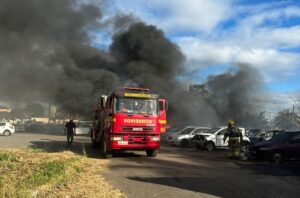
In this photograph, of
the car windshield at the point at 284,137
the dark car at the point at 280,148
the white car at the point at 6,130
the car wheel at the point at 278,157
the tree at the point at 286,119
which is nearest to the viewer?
the dark car at the point at 280,148

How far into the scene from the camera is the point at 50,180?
29.5ft

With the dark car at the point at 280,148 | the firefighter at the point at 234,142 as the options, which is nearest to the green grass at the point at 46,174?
the firefighter at the point at 234,142

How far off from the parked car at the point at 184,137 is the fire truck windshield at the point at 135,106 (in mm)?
10641

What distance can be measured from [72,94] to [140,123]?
2623 centimetres

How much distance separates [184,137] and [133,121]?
37.2 feet

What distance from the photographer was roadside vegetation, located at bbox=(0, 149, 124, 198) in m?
7.95

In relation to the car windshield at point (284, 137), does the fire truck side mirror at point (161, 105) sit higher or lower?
higher

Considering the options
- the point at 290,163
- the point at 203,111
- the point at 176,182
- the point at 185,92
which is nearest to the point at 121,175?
the point at 176,182

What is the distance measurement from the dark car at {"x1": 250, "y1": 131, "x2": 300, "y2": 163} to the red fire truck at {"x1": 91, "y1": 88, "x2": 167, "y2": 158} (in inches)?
175

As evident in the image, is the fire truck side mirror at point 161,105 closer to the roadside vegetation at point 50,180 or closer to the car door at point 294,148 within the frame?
the roadside vegetation at point 50,180

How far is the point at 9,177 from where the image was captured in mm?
9398

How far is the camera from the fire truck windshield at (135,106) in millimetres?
15750

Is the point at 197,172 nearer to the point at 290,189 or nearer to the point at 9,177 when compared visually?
the point at 290,189

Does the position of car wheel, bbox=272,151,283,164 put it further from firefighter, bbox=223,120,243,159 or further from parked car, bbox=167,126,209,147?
parked car, bbox=167,126,209,147
